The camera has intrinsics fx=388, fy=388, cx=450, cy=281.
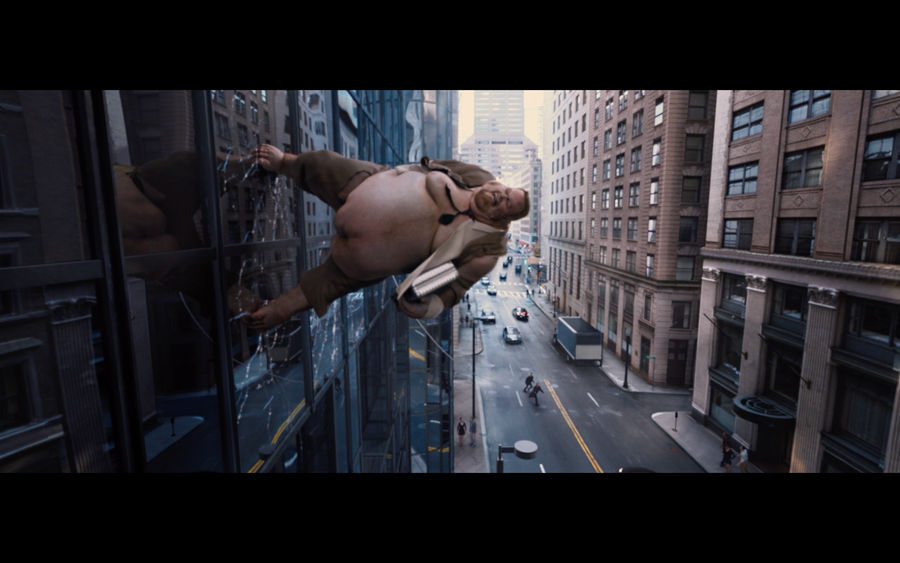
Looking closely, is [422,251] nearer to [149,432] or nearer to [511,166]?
[149,432]

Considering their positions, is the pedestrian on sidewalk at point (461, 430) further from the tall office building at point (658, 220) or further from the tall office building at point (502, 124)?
the tall office building at point (502, 124)

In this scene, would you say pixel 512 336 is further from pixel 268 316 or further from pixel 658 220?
pixel 268 316

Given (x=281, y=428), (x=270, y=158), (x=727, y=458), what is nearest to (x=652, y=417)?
(x=727, y=458)

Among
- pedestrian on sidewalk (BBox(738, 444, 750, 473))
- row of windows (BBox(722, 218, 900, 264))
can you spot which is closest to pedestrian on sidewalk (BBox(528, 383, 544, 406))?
pedestrian on sidewalk (BBox(738, 444, 750, 473))

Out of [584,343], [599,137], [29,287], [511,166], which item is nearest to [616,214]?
[599,137]

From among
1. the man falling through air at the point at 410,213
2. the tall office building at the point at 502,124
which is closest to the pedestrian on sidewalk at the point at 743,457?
the man falling through air at the point at 410,213

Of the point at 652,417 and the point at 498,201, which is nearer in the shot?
the point at 498,201
